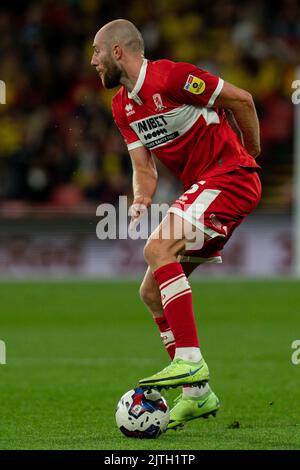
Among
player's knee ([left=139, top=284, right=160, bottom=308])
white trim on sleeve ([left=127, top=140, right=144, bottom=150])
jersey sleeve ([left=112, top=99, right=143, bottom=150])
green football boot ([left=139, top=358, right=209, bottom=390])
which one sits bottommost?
green football boot ([left=139, top=358, right=209, bottom=390])

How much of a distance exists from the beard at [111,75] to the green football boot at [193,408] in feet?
5.95

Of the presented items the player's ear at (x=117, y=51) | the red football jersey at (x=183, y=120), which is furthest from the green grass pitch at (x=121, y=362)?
the player's ear at (x=117, y=51)

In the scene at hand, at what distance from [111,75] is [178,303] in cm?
135

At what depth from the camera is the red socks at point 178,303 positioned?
5973mm

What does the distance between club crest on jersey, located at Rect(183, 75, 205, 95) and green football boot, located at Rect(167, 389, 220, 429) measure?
1697 millimetres

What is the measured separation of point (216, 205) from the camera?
6191 millimetres

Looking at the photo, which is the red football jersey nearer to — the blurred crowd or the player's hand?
the player's hand

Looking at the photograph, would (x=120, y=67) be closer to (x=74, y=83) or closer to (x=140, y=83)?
(x=140, y=83)

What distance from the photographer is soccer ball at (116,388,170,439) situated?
19.3 feet

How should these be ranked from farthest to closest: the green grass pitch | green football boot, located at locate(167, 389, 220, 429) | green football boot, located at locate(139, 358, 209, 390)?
1. green football boot, located at locate(167, 389, 220, 429)
2. the green grass pitch
3. green football boot, located at locate(139, 358, 209, 390)

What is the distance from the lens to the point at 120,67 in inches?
248

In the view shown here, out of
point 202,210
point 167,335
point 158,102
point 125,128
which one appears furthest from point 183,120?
point 167,335

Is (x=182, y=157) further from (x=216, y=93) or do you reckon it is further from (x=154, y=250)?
(x=154, y=250)

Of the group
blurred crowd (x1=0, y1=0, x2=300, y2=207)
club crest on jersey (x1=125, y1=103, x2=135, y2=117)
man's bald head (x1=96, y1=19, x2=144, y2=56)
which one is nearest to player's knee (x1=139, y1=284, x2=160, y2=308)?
club crest on jersey (x1=125, y1=103, x2=135, y2=117)
